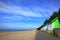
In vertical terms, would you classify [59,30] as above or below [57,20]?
below

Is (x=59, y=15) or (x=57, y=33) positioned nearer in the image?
(x=57, y=33)

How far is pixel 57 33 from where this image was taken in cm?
756

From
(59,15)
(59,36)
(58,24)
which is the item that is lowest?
(59,36)

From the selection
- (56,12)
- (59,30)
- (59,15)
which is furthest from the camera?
(56,12)

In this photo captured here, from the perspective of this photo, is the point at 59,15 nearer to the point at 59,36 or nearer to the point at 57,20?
the point at 57,20

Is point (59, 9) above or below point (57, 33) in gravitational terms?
above

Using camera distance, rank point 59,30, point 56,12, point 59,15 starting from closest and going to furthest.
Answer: point 59,30
point 59,15
point 56,12

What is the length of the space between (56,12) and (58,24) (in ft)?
5.57

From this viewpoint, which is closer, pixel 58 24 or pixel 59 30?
pixel 59 30

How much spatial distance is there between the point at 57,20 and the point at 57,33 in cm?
808

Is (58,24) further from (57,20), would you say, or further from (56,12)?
(56,12)

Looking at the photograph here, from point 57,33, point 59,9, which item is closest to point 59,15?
point 59,9

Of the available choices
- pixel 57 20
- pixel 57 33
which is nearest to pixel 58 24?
pixel 57 20

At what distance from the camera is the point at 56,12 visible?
51.3 ft
